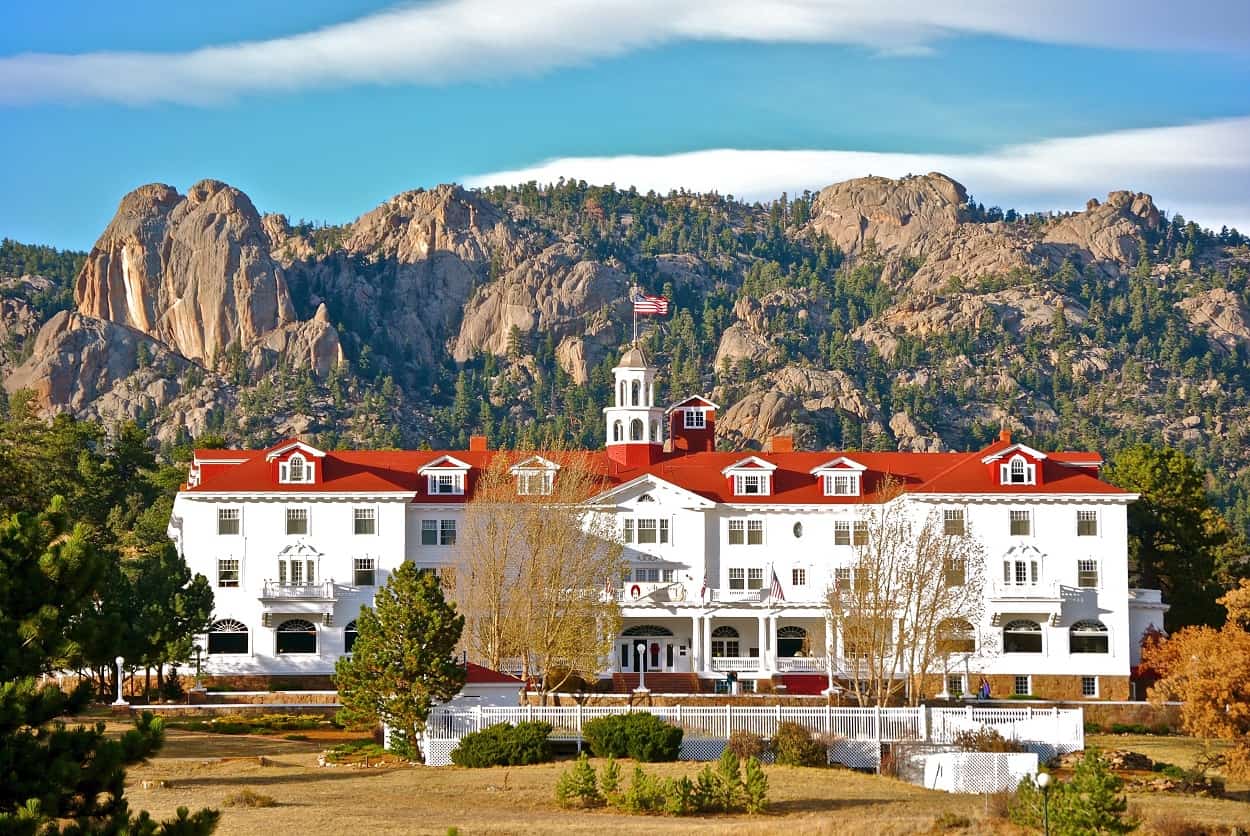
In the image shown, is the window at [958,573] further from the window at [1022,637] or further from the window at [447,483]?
the window at [447,483]

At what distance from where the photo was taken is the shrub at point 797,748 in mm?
58344

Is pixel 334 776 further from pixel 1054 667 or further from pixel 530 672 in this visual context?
pixel 1054 667

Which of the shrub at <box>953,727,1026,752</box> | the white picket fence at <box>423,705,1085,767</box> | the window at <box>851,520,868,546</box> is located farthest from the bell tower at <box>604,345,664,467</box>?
the shrub at <box>953,727,1026,752</box>

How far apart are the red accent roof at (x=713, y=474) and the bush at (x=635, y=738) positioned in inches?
1392

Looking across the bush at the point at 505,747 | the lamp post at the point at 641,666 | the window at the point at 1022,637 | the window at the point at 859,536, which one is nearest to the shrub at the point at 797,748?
the bush at the point at 505,747

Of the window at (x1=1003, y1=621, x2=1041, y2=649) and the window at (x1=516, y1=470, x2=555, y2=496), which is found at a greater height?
the window at (x1=516, y1=470, x2=555, y2=496)

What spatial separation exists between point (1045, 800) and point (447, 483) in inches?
2216

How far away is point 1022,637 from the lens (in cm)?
8950

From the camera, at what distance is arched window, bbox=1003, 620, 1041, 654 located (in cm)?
8919

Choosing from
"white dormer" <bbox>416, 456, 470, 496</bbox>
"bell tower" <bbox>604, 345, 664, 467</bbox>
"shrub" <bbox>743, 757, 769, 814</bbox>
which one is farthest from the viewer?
"bell tower" <bbox>604, 345, 664, 467</bbox>

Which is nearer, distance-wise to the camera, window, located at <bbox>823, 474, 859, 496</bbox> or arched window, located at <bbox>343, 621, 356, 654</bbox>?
arched window, located at <bbox>343, 621, 356, 654</bbox>

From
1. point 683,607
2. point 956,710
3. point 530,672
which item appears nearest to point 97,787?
point 956,710

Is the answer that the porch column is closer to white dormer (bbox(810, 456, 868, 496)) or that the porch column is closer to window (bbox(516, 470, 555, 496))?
white dormer (bbox(810, 456, 868, 496))

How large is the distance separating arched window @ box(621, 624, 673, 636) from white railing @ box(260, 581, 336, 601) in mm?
14861
